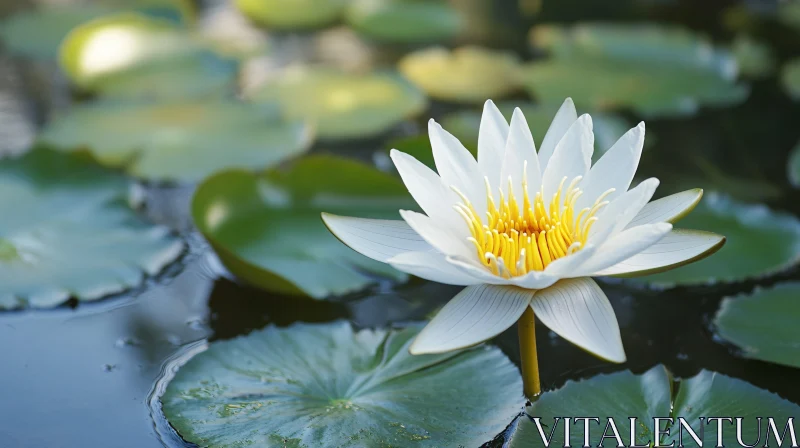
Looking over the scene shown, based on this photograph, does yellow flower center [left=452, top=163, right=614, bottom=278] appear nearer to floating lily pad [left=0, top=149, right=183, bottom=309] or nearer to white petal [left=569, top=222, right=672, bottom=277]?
white petal [left=569, top=222, right=672, bottom=277]

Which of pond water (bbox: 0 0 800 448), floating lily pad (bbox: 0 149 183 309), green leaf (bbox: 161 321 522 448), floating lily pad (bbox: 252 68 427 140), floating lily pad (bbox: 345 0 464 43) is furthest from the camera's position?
floating lily pad (bbox: 345 0 464 43)

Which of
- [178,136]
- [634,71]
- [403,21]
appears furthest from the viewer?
[403,21]

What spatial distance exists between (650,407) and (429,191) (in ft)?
1.92

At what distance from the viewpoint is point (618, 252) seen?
1264mm

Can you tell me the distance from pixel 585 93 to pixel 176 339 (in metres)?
1.90

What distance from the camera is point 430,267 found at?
51.3 inches

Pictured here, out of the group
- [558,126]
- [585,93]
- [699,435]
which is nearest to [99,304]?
[558,126]

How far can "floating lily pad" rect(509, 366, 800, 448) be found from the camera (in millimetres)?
1425

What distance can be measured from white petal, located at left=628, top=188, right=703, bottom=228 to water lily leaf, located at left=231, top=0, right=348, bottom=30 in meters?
2.75

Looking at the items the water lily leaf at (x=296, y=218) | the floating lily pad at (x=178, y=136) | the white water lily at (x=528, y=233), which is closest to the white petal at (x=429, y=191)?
the white water lily at (x=528, y=233)

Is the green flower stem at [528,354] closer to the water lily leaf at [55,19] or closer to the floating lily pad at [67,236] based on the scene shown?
the floating lily pad at [67,236]

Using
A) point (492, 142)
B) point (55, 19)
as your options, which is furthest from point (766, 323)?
point (55, 19)

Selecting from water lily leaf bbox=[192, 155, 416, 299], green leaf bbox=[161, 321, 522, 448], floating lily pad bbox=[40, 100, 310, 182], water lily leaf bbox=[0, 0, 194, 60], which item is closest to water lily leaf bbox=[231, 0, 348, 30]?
water lily leaf bbox=[0, 0, 194, 60]

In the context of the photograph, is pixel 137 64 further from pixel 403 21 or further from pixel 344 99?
pixel 403 21
